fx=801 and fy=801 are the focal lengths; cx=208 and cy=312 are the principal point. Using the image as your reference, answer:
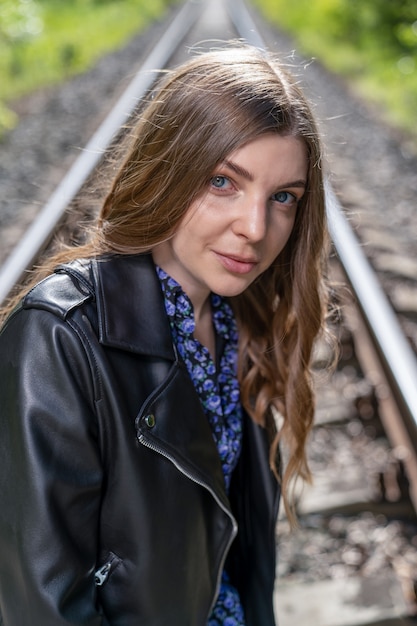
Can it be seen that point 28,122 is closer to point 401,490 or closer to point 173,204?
point 401,490

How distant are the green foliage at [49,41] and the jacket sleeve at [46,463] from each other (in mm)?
6812

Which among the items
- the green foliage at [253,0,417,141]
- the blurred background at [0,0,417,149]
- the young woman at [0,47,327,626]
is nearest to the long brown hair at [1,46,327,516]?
the young woman at [0,47,327,626]

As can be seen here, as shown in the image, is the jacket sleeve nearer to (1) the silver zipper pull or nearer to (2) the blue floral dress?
(1) the silver zipper pull

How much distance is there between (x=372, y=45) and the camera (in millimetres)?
12828

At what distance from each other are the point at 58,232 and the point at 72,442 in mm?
1043

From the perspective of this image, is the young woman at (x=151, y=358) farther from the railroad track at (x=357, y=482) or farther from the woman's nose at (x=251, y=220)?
the railroad track at (x=357, y=482)

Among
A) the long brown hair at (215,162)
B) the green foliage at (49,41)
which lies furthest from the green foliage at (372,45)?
the long brown hair at (215,162)

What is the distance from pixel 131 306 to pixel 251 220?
0.31 metres

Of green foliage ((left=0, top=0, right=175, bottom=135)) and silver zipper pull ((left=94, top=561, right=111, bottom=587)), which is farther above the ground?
green foliage ((left=0, top=0, right=175, bottom=135))

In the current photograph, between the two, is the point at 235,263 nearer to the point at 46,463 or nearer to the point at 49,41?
the point at 46,463

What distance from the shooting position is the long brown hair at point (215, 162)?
162 cm

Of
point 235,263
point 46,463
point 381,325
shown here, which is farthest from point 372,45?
point 46,463

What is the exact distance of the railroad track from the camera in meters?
2.73

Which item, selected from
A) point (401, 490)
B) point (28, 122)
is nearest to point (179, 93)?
point (401, 490)
